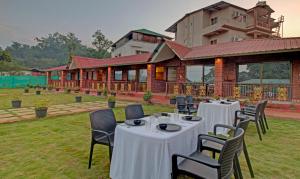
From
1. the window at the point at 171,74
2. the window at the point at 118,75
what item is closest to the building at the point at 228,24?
the window at the point at 171,74

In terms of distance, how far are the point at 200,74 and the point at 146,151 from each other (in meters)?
11.8

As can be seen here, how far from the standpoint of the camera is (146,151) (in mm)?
2184

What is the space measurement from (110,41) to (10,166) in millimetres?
44960

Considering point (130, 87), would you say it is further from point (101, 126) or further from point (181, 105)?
point (101, 126)

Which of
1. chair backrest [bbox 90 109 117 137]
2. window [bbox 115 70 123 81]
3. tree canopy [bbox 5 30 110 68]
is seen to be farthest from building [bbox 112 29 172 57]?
chair backrest [bbox 90 109 117 137]

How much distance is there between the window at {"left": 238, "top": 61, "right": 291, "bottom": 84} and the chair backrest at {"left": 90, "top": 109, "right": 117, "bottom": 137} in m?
10.4

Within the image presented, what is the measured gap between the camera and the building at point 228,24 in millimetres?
20812

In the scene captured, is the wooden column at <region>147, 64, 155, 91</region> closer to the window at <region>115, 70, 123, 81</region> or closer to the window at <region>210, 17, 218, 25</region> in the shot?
the window at <region>115, 70, 123, 81</region>

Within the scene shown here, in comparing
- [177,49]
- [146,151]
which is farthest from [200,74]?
[146,151]

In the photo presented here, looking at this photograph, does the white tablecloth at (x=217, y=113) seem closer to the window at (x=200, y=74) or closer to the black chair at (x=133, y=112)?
the black chair at (x=133, y=112)

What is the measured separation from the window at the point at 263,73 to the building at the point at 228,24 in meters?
10.6

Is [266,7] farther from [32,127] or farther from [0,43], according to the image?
[0,43]

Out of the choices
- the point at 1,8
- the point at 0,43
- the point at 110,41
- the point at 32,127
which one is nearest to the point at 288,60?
the point at 32,127

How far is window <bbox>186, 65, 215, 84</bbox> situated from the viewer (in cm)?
1293
